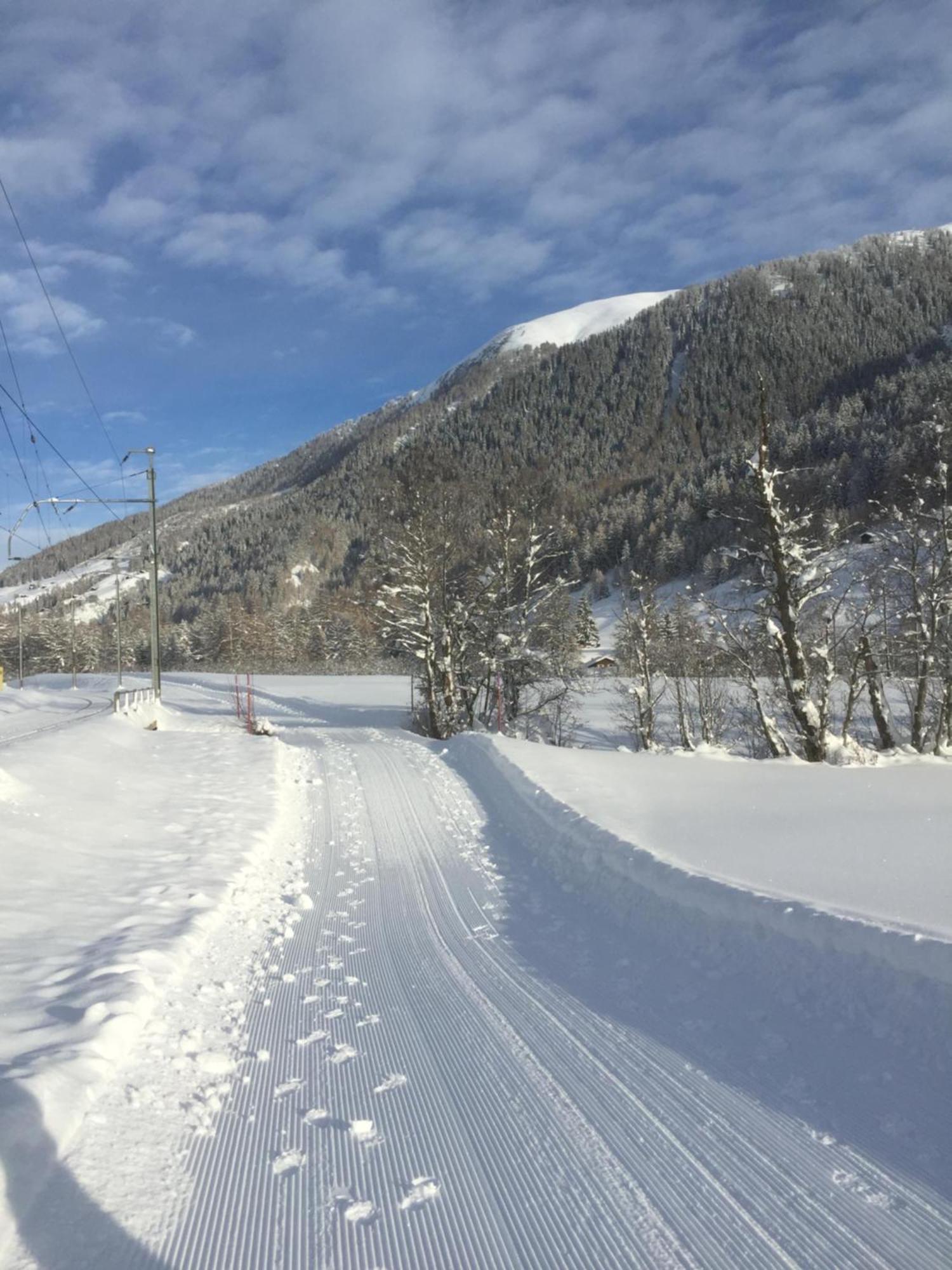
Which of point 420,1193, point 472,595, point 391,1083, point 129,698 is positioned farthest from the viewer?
point 472,595

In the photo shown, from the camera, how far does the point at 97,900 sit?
20.6ft

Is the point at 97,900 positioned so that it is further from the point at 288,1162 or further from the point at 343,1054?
the point at 288,1162

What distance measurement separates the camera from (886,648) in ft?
61.6

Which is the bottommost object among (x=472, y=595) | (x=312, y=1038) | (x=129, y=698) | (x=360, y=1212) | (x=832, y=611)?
(x=312, y=1038)

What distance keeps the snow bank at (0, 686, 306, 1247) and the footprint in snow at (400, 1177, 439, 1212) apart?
1.39 m

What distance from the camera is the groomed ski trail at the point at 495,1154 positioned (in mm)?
2486

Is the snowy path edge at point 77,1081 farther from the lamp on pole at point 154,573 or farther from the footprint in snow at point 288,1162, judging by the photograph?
the lamp on pole at point 154,573

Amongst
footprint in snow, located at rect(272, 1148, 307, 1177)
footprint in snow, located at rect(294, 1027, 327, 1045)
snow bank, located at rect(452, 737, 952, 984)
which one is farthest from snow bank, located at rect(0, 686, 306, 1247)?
snow bank, located at rect(452, 737, 952, 984)

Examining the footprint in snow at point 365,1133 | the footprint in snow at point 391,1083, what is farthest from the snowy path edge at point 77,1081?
the footprint in snow at point 391,1083

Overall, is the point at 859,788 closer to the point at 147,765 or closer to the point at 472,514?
the point at 147,765

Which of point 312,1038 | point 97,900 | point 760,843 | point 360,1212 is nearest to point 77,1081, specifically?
point 312,1038

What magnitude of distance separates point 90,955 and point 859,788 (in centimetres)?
897

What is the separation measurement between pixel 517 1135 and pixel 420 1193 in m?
0.54

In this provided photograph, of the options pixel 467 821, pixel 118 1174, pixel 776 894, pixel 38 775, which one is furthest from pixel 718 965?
pixel 38 775
